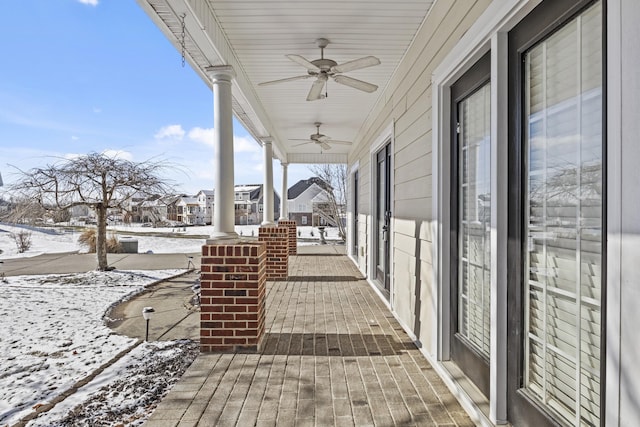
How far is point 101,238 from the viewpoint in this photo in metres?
8.89

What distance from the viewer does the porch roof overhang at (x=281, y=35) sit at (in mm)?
2924

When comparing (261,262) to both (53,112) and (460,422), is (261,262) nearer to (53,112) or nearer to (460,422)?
(460,422)

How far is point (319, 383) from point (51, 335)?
360 cm

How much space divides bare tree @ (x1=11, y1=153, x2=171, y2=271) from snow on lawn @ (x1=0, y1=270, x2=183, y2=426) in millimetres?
1616

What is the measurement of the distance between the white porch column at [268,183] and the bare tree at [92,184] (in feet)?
10.8

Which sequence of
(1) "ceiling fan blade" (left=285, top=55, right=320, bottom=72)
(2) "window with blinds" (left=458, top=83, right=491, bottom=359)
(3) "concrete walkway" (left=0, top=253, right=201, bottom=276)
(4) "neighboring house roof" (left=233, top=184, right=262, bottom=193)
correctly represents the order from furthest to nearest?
(4) "neighboring house roof" (left=233, top=184, right=262, bottom=193) → (3) "concrete walkway" (left=0, top=253, right=201, bottom=276) → (1) "ceiling fan blade" (left=285, top=55, right=320, bottom=72) → (2) "window with blinds" (left=458, top=83, right=491, bottom=359)

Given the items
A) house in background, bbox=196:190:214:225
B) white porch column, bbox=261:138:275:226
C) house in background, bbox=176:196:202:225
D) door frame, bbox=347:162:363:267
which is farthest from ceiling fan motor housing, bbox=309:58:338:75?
house in background, bbox=176:196:202:225

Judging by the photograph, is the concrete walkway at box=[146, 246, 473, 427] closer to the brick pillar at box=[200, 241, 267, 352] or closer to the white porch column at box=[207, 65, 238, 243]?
the brick pillar at box=[200, 241, 267, 352]

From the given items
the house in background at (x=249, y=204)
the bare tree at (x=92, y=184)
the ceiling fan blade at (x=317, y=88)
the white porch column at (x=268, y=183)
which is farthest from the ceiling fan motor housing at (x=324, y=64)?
the house in background at (x=249, y=204)

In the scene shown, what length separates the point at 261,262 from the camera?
3.33 meters

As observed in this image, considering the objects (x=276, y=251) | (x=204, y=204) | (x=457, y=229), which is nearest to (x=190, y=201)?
(x=204, y=204)

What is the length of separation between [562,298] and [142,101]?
17.6m

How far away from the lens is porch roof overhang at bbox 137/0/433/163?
2.92 m

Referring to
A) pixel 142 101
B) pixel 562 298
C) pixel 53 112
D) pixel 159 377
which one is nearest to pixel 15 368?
pixel 159 377
